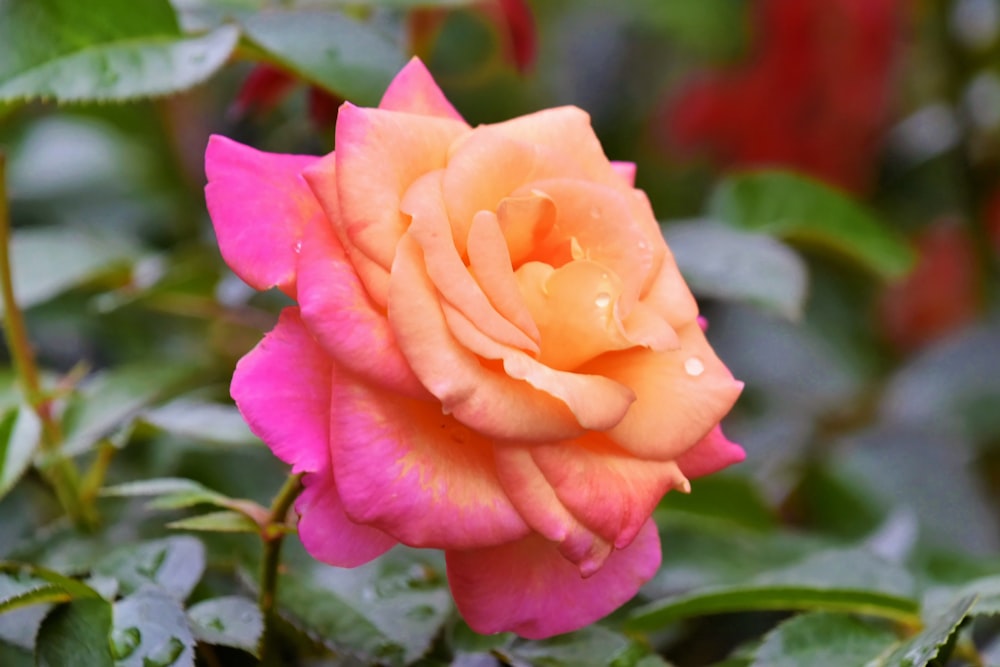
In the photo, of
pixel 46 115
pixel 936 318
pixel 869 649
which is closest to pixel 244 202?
pixel 869 649

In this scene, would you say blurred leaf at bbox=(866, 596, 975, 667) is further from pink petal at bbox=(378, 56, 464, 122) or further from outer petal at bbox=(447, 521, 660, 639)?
pink petal at bbox=(378, 56, 464, 122)

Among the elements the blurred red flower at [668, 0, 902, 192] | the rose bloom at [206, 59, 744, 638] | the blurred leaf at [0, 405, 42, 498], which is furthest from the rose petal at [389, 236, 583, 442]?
the blurred red flower at [668, 0, 902, 192]

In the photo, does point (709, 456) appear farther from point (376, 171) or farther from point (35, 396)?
point (35, 396)

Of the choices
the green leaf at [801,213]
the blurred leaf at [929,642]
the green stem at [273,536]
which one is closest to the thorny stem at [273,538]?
the green stem at [273,536]

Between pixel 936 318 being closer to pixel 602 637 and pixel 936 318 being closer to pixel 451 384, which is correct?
pixel 602 637

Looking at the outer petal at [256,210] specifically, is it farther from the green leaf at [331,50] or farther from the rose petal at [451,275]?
the green leaf at [331,50]

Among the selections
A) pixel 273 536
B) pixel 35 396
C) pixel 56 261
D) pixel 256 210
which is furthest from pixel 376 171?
pixel 56 261
